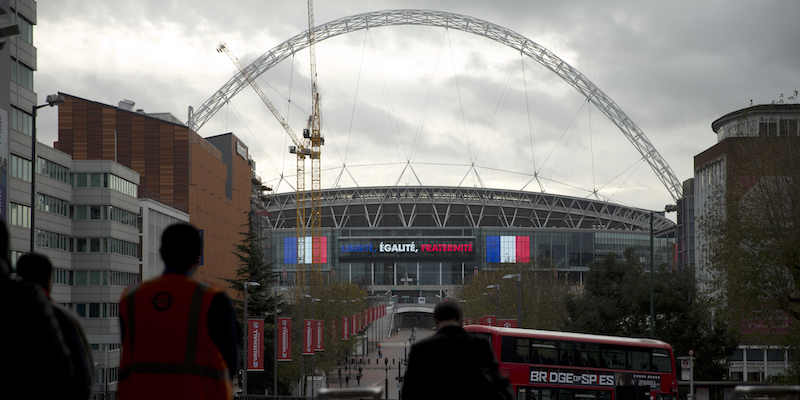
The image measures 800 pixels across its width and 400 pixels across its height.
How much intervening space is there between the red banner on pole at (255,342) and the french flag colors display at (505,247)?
133 metres

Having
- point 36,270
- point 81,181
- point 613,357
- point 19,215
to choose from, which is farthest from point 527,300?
point 36,270

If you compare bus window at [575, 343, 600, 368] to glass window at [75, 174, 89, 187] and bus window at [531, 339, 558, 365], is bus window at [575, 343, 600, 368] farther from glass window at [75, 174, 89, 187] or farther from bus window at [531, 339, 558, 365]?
glass window at [75, 174, 89, 187]

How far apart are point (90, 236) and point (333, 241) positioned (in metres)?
114

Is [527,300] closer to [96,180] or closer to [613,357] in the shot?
[96,180]

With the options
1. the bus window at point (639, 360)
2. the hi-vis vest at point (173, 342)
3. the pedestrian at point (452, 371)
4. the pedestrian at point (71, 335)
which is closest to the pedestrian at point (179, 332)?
the hi-vis vest at point (173, 342)

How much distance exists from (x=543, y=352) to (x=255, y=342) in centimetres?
1631

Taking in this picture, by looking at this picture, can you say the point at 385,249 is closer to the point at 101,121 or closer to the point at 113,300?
the point at 101,121

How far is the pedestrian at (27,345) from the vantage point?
14.2ft

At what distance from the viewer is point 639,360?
106 ft

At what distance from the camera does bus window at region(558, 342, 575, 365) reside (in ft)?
104

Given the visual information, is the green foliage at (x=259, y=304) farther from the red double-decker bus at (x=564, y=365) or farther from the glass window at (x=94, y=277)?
the red double-decker bus at (x=564, y=365)

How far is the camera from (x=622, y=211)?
19350cm

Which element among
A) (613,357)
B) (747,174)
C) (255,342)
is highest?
(747,174)

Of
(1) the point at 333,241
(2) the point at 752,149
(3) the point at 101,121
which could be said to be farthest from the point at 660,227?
(2) the point at 752,149
